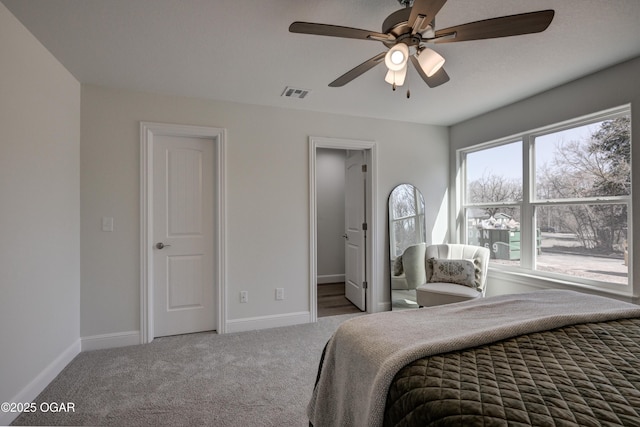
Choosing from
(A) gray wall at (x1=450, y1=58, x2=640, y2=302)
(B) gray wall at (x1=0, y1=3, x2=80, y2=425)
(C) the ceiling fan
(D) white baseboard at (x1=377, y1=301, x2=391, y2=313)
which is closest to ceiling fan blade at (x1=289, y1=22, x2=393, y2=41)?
(C) the ceiling fan

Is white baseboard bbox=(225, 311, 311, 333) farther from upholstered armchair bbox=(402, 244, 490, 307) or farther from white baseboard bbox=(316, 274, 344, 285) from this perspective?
white baseboard bbox=(316, 274, 344, 285)

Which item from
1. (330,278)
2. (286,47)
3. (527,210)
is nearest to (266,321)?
(330,278)

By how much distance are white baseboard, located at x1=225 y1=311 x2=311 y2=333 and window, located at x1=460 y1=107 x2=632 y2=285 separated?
237 centimetres

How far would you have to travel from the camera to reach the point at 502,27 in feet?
4.58

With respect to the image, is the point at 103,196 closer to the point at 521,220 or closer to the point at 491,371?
the point at 491,371

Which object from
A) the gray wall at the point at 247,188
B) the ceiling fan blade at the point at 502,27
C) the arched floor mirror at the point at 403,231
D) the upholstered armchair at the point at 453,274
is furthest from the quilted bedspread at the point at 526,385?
the arched floor mirror at the point at 403,231

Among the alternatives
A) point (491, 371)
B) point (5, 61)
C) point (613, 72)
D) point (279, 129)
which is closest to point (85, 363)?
point (5, 61)

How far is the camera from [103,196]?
9.25 ft

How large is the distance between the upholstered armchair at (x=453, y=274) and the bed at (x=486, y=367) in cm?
149

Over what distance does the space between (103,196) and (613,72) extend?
14.9ft

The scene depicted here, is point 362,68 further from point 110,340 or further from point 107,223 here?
point 110,340

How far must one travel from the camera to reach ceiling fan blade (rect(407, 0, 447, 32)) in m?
1.23

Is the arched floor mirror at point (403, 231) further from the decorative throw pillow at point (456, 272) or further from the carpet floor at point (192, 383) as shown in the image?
the carpet floor at point (192, 383)

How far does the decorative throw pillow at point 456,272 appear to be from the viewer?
3268mm
